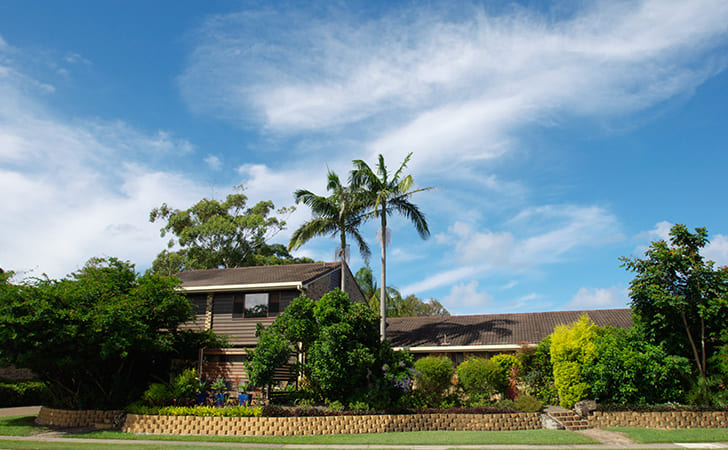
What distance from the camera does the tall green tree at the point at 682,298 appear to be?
54.0 feet

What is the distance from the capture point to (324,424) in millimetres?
15586

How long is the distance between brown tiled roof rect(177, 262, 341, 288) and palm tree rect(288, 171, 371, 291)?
1.37 meters

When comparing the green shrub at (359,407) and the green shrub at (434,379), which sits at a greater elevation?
the green shrub at (434,379)

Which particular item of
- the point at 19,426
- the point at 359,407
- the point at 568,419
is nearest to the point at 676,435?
the point at 568,419

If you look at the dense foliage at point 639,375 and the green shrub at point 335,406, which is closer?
the green shrub at point 335,406

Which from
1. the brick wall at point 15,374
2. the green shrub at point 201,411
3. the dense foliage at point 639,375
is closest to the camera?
the green shrub at point 201,411

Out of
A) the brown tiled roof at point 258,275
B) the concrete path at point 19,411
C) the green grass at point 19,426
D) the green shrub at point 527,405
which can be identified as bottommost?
the green grass at point 19,426

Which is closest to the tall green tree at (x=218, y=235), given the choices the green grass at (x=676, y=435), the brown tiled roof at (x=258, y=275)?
the brown tiled roof at (x=258, y=275)

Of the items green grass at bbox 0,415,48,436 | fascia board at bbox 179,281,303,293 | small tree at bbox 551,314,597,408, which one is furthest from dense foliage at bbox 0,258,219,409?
small tree at bbox 551,314,597,408

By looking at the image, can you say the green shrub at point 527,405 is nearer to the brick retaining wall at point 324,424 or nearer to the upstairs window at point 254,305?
the brick retaining wall at point 324,424

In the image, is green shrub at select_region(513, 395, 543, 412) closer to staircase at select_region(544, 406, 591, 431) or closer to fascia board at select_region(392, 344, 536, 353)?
staircase at select_region(544, 406, 591, 431)

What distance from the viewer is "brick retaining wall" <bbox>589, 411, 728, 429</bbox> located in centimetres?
1545

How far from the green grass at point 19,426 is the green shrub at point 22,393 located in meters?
3.28

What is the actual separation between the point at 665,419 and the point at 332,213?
52.1 feet
